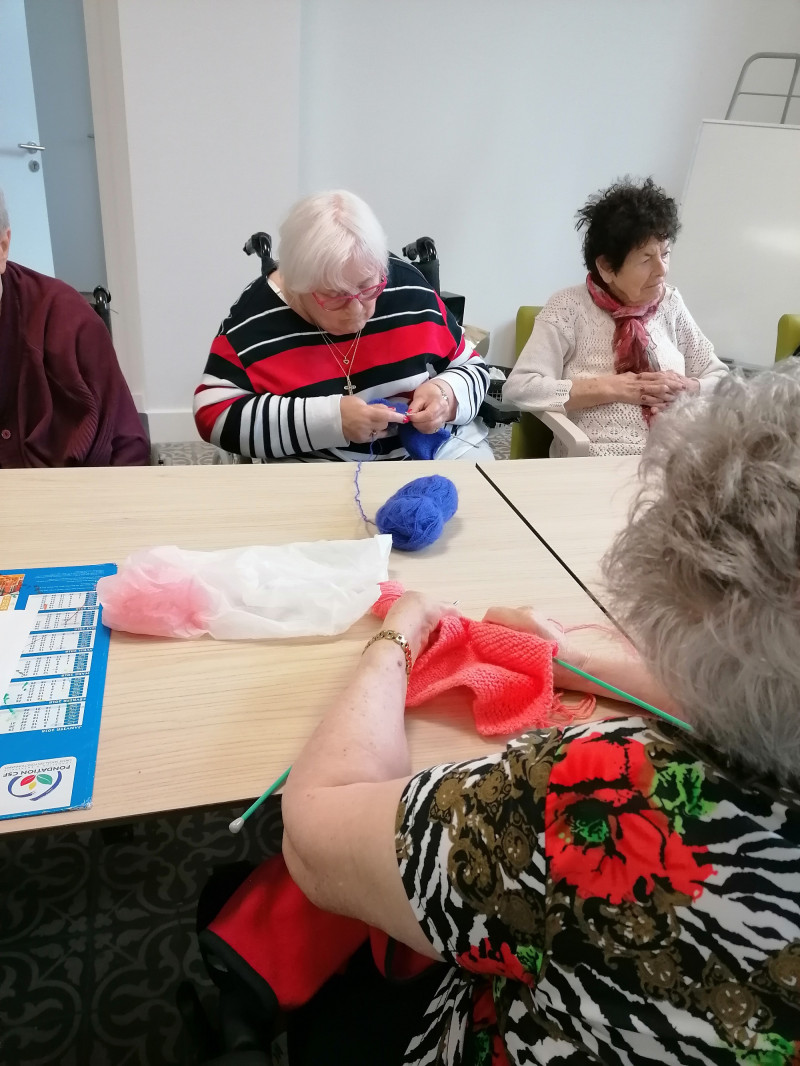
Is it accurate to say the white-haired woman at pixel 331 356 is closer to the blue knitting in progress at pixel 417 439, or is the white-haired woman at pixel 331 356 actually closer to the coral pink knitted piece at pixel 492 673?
the blue knitting in progress at pixel 417 439

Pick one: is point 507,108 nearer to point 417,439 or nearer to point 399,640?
point 417,439

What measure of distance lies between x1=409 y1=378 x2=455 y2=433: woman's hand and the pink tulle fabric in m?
0.83

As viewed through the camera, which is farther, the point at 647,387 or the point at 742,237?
the point at 742,237

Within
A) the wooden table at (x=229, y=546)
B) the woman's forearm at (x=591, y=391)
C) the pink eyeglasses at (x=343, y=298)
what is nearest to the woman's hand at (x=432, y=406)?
the wooden table at (x=229, y=546)

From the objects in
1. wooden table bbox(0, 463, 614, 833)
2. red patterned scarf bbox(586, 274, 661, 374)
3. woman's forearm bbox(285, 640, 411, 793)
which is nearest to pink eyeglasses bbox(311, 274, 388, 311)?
wooden table bbox(0, 463, 614, 833)

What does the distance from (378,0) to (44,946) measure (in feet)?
11.4

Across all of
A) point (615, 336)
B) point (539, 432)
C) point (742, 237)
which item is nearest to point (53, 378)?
point (539, 432)

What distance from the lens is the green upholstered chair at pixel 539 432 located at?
1964 millimetres

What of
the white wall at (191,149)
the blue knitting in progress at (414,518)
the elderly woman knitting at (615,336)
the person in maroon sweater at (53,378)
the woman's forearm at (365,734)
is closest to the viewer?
the woman's forearm at (365,734)

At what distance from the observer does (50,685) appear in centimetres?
→ 90

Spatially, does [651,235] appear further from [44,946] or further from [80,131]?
[80,131]

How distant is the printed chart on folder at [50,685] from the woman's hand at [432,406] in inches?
32.7

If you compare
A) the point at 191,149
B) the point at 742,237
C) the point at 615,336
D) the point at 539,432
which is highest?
the point at 191,149

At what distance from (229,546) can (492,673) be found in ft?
1.70
